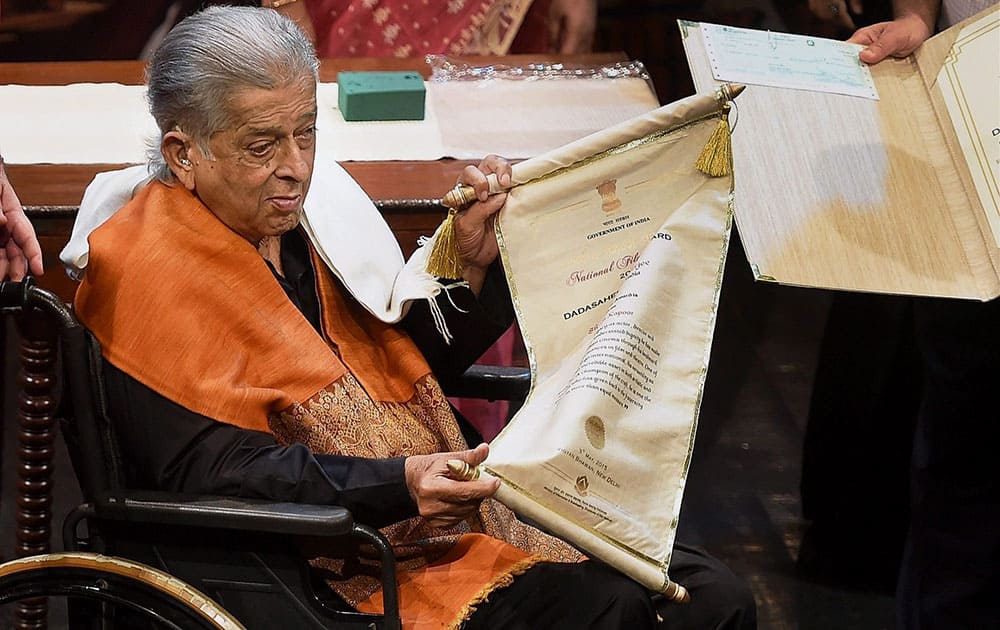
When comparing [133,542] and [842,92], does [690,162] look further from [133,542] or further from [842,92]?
[133,542]

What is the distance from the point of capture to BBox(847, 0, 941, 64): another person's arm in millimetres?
2672

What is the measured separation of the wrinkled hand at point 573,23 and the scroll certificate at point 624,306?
1.65 metres

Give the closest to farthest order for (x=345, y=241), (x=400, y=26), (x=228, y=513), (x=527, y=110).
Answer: (x=228, y=513) → (x=345, y=241) → (x=527, y=110) → (x=400, y=26)

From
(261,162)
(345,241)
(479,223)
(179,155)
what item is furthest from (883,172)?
(179,155)

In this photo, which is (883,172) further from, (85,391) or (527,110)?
(85,391)

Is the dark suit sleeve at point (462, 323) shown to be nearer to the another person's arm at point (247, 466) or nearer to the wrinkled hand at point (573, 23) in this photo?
the another person's arm at point (247, 466)

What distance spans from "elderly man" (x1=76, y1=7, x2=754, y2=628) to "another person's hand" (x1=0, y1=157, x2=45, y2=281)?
227 mm

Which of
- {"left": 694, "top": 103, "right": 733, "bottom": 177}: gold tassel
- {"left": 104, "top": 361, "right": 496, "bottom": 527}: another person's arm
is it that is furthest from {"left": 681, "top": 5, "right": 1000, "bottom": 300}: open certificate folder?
{"left": 104, "top": 361, "right": 496, "bottom": 527}: another person's arm

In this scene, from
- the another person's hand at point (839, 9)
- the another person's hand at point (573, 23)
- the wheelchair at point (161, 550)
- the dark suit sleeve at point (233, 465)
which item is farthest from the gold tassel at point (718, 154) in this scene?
the another person's hand at point (573, 23)

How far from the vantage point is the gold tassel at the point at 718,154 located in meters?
2.33

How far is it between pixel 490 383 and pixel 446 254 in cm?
34

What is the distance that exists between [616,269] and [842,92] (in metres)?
0.65

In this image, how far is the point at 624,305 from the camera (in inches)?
89.7

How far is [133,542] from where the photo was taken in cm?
219
